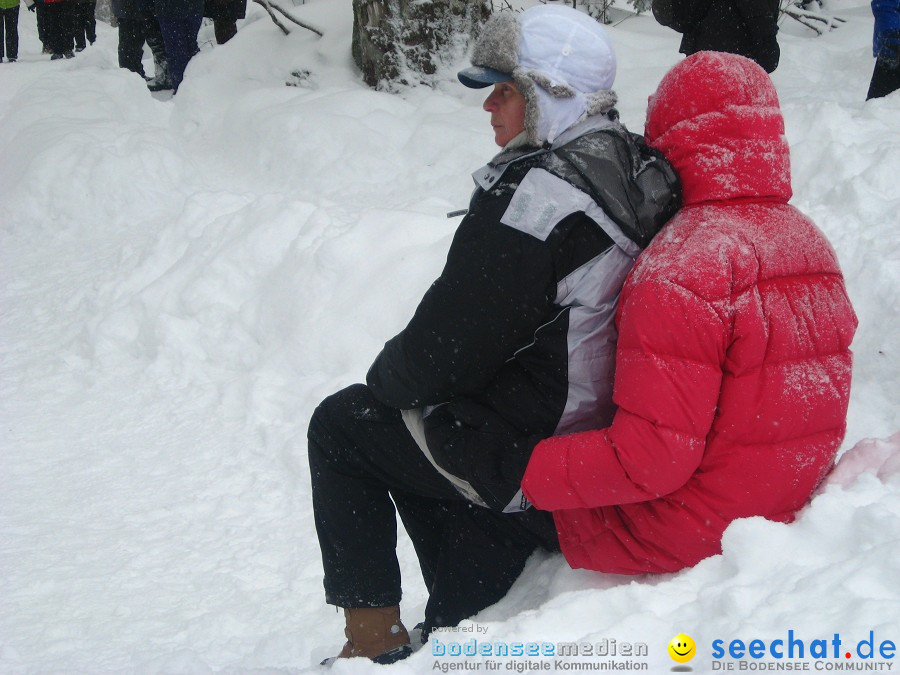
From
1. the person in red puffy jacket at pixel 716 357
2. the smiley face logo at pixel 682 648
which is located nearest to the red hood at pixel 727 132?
the person in red puffy jacket at pixel 716 357

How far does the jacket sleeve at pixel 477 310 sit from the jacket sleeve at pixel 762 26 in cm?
382

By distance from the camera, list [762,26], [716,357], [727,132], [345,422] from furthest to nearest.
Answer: [762,26] < [345,422] < [727,132] < [716,357]

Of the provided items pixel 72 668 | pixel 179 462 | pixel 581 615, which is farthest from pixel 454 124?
pixel 581 615

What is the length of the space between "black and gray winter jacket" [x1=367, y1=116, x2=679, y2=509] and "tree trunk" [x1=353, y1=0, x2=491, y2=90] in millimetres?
6352

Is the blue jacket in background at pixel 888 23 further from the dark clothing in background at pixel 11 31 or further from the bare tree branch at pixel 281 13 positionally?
the dark clothing in background at pixel 11 31

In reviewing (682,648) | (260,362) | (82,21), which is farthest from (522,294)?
(82,21)

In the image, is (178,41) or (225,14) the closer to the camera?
(178,41)

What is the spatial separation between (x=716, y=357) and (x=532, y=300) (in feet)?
1.34

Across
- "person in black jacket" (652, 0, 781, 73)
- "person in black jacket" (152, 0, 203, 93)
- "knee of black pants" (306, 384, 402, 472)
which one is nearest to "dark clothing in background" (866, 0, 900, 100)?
"person in black jacket" (652, 0, 781, 73)

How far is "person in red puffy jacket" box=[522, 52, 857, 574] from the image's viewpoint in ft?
5.85

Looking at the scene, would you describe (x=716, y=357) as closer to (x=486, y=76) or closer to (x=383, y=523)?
(x=486, y=76)

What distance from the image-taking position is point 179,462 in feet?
13.3

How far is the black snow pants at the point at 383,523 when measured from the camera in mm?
2320

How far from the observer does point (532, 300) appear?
197cm
